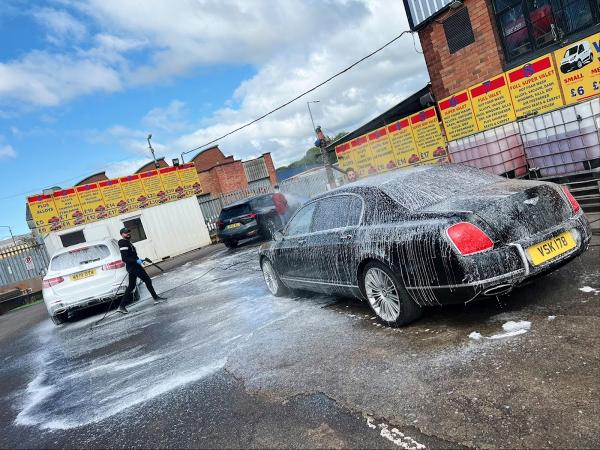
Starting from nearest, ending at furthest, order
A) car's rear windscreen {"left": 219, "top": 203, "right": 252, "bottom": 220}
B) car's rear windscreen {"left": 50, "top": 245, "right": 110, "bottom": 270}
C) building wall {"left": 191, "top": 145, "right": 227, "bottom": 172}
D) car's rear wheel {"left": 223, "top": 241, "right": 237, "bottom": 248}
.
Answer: car's rear windscreen {"left": 50, "top": 245, "right": 110, "bottom": 270}, car's rear windscreen {"left": 219, "top": 203, "right": 252, "bottom": 220}, car's rear wheel {"left": 223, "top": 241, "right": 237, "bottom": 248}, building wall {"left": 191, "top": 145, "right": 227, "bottom": 172}

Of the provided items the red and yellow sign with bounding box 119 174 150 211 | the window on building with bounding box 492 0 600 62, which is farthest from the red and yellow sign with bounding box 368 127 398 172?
the red and yellow sign with bounding box 119 174 150 211

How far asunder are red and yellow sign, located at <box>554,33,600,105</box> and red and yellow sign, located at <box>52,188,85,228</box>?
17538mm

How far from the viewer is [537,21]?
8.09 metres

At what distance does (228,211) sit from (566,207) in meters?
12.1

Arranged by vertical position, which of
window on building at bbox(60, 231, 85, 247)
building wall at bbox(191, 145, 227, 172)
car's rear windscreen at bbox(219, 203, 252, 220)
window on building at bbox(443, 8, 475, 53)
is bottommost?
car's rear windscreen at bbox(219, 203, 252, 220)

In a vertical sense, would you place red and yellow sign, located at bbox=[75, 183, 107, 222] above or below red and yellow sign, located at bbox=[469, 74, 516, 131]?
above

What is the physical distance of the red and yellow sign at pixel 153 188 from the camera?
779 inches

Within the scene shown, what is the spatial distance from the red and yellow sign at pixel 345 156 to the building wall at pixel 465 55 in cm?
309

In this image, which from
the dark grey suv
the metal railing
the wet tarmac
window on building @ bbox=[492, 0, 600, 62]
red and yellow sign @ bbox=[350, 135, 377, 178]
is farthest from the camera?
the metal railing

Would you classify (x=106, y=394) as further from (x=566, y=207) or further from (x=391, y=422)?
(x=566, y=207)

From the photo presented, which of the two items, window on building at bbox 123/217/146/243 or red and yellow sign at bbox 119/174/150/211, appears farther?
window on building at bbox 123/217/146/243

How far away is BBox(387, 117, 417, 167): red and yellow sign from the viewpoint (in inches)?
415

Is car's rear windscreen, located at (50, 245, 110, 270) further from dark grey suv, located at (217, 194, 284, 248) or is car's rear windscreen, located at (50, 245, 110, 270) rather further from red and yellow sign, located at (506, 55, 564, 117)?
red and yellow sign, located at (506, 55, 564, 117)

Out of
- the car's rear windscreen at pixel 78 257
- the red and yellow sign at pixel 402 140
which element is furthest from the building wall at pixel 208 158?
the car's rear windscreen at pixel 78 257
